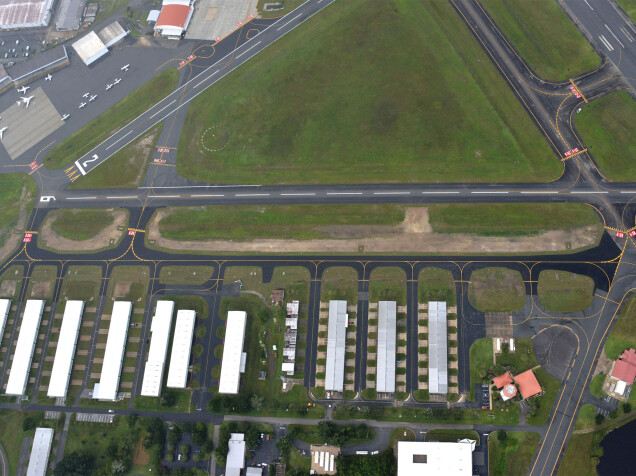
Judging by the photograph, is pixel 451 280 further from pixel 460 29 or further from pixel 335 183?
pixel 460 29

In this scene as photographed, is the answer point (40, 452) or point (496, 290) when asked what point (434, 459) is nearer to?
point (496, 290)

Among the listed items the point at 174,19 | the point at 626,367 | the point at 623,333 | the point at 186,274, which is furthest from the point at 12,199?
the point at 626,367

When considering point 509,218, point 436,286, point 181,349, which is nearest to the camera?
point 436,286

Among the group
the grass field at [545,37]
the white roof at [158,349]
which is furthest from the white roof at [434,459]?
the grass field at [545,37]

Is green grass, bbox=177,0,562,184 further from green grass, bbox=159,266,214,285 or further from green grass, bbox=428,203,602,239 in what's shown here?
green grass, bbox=159,266,214,285

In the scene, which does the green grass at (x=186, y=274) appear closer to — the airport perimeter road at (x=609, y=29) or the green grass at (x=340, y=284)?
the green grass at (x=340, y=284)

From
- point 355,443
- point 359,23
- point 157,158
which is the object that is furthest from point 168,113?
point 355,443
